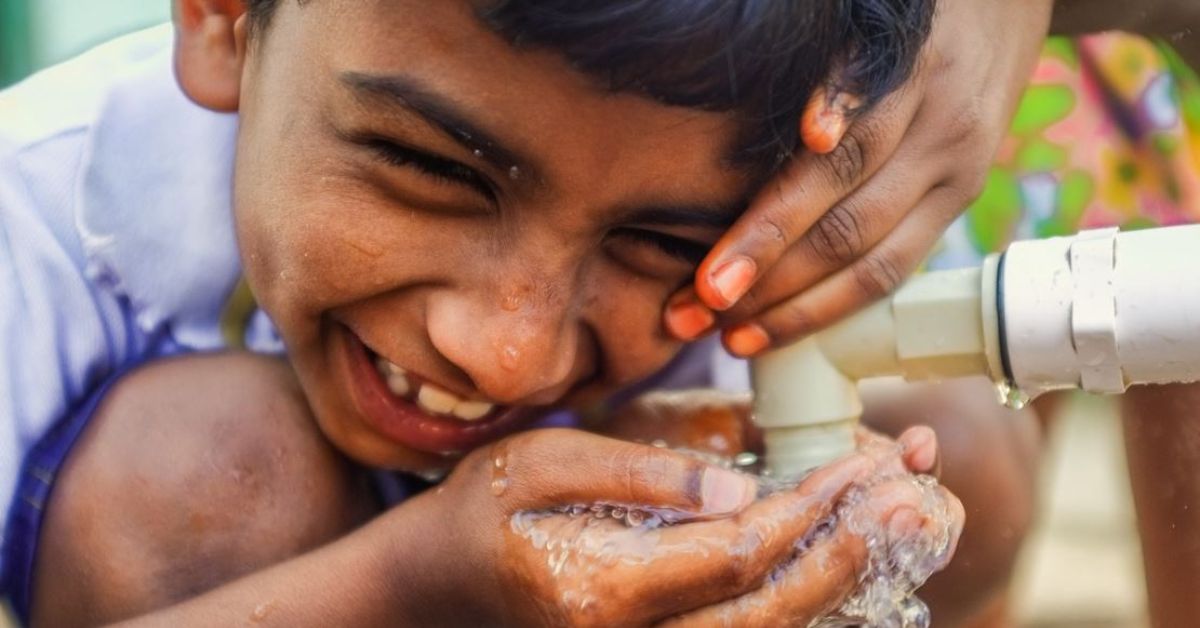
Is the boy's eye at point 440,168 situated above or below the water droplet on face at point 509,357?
above

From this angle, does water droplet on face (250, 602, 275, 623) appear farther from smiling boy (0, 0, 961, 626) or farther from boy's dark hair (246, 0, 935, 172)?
boy's dark hair (246, 0, 935, 172)

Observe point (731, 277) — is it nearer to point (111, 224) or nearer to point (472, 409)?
point (472, 409)

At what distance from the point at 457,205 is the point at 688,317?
19 centimetres

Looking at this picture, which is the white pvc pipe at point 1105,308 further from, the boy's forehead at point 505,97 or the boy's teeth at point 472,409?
the boy's teeth at point 472,409

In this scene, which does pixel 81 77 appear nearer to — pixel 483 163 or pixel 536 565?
pixel 483 163

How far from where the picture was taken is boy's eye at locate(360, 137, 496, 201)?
1011 mm

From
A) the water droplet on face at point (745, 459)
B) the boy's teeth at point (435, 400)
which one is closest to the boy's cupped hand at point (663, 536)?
the boy's teeth at point (435, 400)

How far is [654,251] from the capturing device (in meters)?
1.06

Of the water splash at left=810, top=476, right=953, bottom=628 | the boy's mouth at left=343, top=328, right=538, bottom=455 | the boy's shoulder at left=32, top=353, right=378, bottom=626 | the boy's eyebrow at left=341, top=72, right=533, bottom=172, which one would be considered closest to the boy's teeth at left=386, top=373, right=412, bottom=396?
the boy's mouth at left=343, top=328, right=538, bottom=455

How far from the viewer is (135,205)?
1.35 metres

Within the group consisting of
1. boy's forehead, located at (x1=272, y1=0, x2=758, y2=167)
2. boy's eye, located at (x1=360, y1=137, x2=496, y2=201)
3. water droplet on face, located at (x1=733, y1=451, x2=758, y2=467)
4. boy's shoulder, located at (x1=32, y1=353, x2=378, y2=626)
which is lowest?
boy's shoulder, located at (x1=32, y1=353, x2=378, y2=626)

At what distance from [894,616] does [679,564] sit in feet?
0.72

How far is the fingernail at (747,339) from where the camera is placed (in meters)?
1.13

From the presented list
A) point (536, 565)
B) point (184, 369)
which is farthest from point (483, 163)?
point (184, 369)
